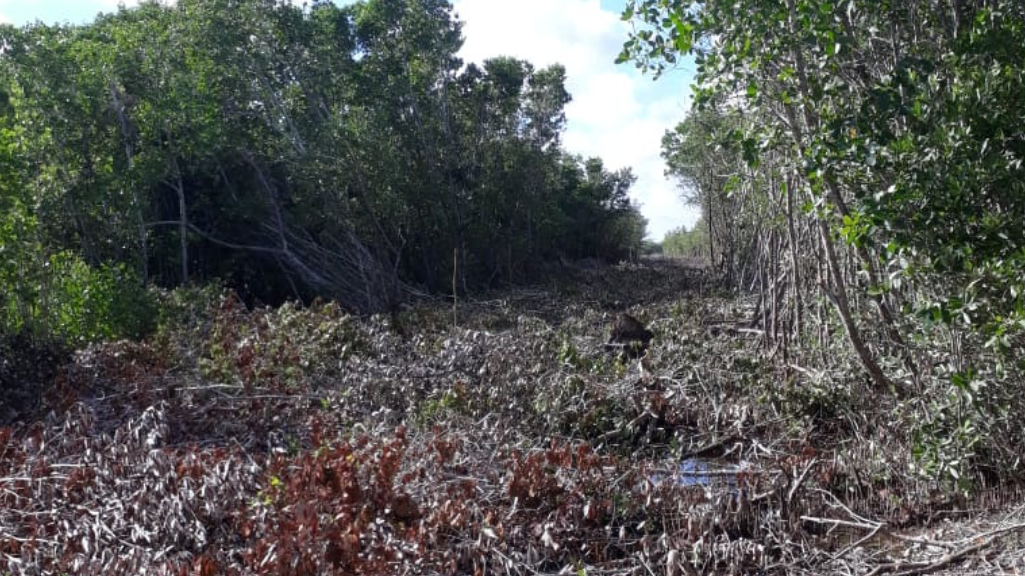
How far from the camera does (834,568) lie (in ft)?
14.5

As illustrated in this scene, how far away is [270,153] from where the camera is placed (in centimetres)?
1477

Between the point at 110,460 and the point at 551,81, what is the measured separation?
1703 cm

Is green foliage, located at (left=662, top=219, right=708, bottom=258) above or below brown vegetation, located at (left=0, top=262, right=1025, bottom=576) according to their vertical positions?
above

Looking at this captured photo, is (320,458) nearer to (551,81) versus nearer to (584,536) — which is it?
(584,536)

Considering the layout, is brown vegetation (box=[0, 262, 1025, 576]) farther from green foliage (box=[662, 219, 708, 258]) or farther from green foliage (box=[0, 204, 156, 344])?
green foliage (box=[662, 219, 708, 258])

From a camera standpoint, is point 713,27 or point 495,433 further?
point 495,433

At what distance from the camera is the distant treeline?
12047 millimetres

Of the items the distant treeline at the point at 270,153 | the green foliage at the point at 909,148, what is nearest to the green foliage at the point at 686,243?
the distant treeline at the point at 270,153

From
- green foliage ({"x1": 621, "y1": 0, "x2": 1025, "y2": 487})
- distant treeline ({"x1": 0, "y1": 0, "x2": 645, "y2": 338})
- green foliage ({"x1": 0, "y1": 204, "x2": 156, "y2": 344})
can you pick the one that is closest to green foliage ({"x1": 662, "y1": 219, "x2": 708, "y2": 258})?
distant treeline ({"x1": 0, "y1": 0, "x2": 645, "y2": 338})

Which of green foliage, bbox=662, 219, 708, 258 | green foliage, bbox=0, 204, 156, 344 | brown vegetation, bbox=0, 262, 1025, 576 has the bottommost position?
brown vegetation, bbox=0, 262, 1025, 576

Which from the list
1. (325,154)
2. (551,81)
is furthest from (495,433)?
(551,81)

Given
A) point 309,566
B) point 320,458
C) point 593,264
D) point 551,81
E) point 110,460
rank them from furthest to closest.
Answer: point 593,264
point 551,81
point 110,460
point 320,458
point 309,566

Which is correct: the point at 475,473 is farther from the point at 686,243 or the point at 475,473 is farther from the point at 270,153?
the point at 686,243

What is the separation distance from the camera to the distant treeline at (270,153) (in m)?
12.0
